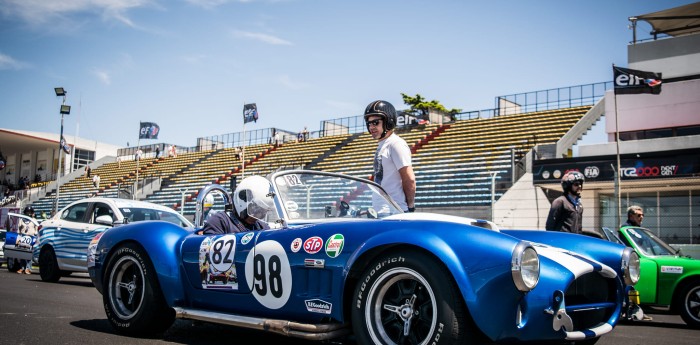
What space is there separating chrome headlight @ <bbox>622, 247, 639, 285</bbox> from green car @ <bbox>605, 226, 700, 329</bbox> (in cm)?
462

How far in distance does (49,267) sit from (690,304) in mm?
11003

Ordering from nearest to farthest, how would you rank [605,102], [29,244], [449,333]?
[449,333], [29,244], [605,102]

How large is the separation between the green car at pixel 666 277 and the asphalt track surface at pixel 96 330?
0.85 feet

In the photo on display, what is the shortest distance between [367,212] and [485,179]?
54.0 feet

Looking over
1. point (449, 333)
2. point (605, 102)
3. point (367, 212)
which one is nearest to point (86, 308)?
point (367, 212)

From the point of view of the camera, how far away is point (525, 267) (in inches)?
125

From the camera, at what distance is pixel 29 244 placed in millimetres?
14055

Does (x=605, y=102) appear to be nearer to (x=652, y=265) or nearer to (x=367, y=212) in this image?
(x=652, y=265)

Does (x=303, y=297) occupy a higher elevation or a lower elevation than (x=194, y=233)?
lower

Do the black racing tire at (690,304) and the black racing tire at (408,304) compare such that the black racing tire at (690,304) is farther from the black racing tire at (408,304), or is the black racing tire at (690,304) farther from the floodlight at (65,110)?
the floodlight at (65,110)

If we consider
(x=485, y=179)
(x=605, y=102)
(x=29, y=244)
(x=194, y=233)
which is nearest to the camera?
(x=194, y=233)

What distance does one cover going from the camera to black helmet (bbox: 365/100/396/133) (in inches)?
222

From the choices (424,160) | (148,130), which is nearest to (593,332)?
(424,160)

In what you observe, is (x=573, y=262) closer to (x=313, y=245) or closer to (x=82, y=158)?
(x=313, y=245)
